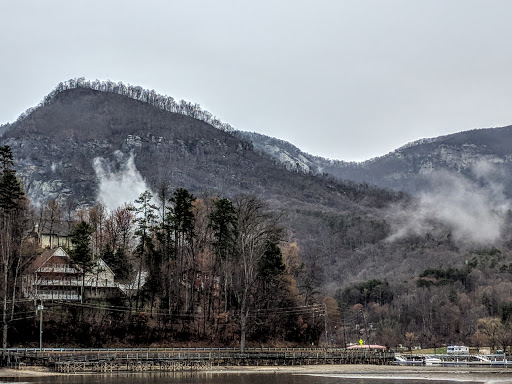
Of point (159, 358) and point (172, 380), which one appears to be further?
point (159, 358)

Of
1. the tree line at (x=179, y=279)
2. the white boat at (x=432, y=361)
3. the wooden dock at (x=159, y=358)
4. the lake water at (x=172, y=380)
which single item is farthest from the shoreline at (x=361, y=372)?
the white boat at (x=432, y=361)

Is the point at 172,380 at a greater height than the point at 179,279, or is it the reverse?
the point at 179,279

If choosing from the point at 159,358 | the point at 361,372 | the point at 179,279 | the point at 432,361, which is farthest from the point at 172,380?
the point at 432,361

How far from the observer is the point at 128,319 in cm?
8319

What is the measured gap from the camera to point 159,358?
2817 inches

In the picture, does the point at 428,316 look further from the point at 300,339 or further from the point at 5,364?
the point at 5,364

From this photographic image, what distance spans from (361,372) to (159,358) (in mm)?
23589

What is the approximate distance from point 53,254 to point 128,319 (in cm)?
1477

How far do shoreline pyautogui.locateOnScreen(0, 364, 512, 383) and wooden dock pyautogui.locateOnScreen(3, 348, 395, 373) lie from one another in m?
1.37

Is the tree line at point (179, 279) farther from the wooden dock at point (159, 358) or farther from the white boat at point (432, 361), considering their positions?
the white boat at point (432, 361)

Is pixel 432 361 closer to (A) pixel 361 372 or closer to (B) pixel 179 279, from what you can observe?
(A) pixel 361 372

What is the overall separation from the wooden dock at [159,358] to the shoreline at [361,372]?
137 centimetres

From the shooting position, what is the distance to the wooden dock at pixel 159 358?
66.8 metres

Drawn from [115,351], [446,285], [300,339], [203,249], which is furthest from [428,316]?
[115,351]
